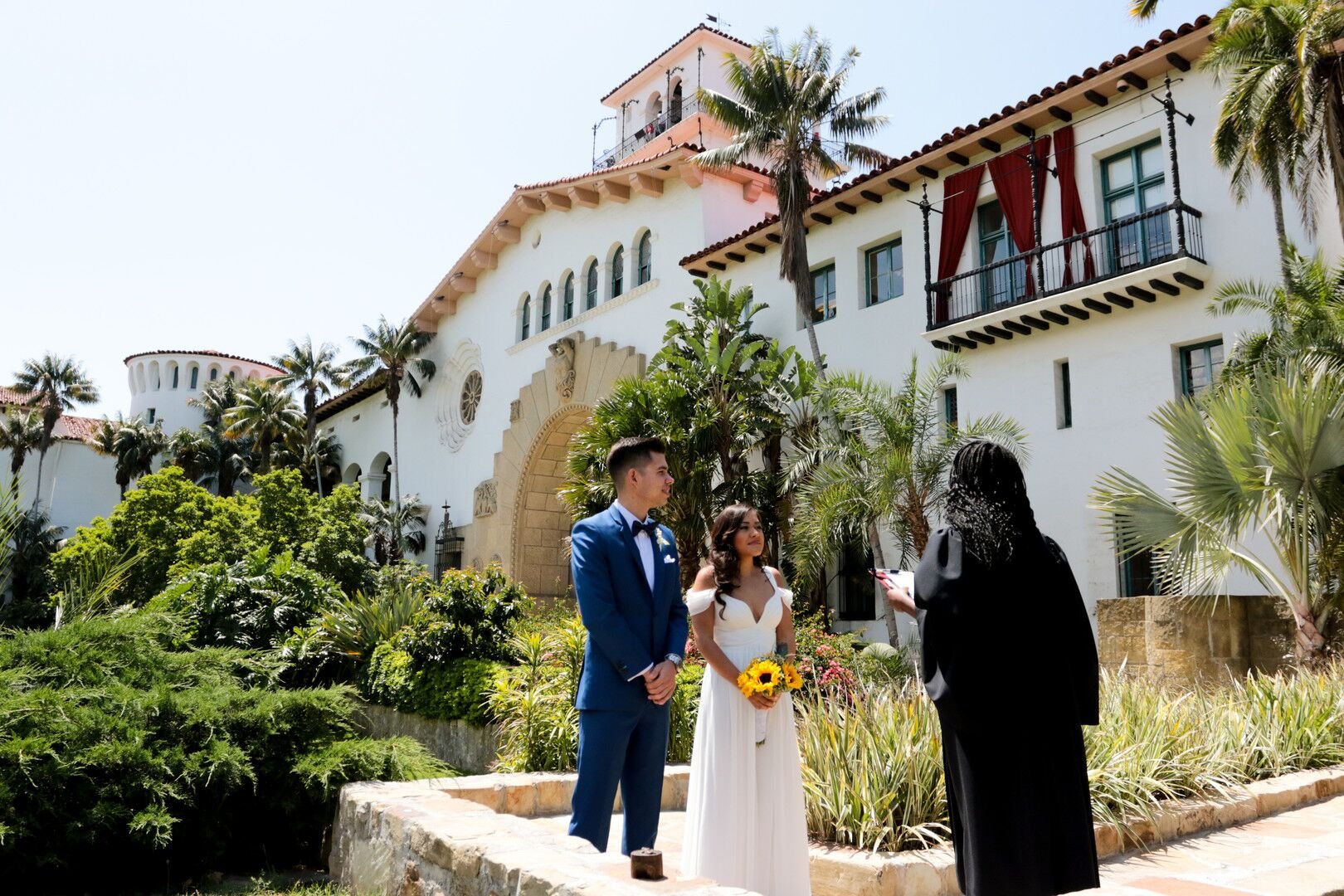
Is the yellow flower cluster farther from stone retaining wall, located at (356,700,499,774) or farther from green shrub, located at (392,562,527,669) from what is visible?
green shrub, located at (392,562,527,669)

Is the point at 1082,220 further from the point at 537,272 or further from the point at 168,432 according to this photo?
the point at 168,432

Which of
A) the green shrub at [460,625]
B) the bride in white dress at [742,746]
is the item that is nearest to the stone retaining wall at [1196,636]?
the green shrub at [460,625]

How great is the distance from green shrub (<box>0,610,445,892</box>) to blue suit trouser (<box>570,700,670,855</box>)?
214 cm

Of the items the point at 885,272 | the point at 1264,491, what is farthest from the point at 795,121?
the point at 1264,491

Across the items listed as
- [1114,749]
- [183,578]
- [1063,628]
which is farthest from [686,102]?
[1063,628]

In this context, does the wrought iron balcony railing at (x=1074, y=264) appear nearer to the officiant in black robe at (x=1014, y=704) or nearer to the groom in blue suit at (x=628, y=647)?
the groom in blue suit at (x=628, y=647)

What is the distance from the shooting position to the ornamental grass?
5508mm

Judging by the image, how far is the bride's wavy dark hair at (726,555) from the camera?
15.6 ft

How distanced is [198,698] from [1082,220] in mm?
14333

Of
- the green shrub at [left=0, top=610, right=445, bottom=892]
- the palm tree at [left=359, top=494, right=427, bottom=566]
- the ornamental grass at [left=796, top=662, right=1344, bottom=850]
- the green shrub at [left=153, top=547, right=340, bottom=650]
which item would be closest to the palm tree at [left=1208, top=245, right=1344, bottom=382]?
the ornamental grass at [left=796, top=662, right=1344, bottom=850]

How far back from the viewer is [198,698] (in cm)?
607

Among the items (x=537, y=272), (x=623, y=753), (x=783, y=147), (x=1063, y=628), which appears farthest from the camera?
(x=537, y=272)

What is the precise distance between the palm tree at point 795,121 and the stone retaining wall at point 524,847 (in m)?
12.5

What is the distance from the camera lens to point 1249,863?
210 inches
